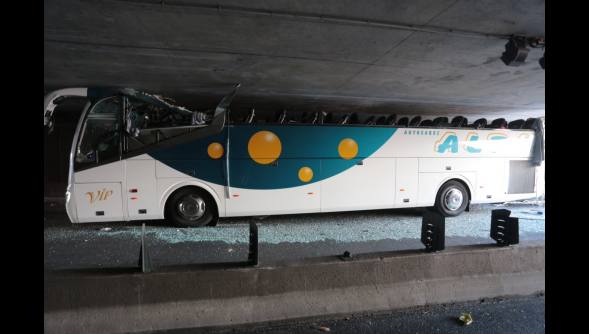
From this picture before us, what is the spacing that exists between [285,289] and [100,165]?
231 inches

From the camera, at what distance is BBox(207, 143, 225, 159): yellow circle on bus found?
777 centimetres

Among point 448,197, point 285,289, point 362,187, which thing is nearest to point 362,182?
point 362,187

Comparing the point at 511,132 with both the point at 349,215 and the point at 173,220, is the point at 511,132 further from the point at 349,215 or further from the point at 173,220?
the point at 173,220

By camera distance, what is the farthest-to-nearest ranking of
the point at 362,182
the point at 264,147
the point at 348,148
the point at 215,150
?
the point at 362,182 → the point at 348,148 → the point at 264,147 → the point at 215,150

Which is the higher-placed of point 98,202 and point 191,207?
point 98,202

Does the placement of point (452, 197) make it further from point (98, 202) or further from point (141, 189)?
point (98, 202)

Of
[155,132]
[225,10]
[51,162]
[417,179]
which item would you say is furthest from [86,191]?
[417,179]

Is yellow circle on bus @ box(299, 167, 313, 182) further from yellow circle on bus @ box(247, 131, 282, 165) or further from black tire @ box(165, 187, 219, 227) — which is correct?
black tire @ box(165, 187, 219, 227)

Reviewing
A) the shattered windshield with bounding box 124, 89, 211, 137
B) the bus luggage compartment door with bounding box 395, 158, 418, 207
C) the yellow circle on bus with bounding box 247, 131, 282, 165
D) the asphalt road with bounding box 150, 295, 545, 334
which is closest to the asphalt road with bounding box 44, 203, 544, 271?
the bus luggage compartment door with bounding box 395, 158, 418, 207

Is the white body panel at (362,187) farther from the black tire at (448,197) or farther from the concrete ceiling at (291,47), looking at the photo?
the concrete ceiling at (291,47)

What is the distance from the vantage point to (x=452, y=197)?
9672 millimetres

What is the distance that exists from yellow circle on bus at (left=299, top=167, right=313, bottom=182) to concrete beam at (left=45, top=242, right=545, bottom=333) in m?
4.53

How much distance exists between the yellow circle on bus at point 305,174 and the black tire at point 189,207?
2.38 metres
